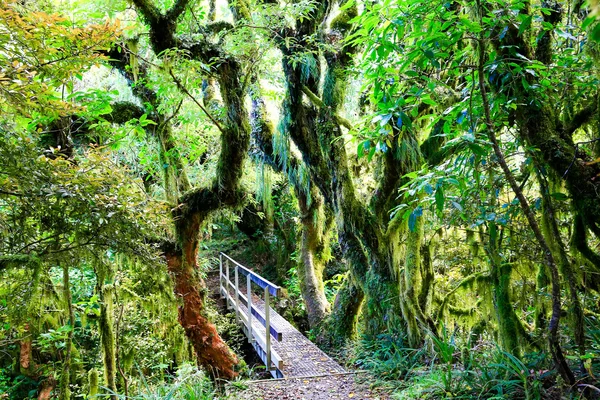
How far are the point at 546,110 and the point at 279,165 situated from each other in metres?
5.77

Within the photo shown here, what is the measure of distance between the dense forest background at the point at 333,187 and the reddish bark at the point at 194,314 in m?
0.03

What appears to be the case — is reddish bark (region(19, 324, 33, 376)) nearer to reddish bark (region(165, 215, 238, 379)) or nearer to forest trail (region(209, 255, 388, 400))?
reddish bark (region(165, 215, 238, 379))

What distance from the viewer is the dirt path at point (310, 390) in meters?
4.21

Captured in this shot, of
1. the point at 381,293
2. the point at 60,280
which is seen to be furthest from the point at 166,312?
the point at 381,293

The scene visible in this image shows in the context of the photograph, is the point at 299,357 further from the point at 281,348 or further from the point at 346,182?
the point at 346,182

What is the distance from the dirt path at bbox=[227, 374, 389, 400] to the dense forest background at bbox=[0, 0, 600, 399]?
0.28 metres

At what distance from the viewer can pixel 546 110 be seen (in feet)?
8.70

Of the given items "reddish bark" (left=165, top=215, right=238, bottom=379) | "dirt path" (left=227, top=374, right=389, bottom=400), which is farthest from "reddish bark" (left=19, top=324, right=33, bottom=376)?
"dirt path" (left=227, top=374, right=389, bottom=400)

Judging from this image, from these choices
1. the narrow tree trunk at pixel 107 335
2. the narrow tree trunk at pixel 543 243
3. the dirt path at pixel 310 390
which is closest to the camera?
the narrow tree trunk at pixel 543 243

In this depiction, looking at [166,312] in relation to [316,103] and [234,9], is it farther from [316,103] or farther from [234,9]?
[234,9]

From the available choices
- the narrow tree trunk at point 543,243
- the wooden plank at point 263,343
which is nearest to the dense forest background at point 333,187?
the narrow tree trunk at point 543,243

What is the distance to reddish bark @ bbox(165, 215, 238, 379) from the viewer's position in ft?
21.1

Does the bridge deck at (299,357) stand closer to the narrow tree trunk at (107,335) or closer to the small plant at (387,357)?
the small plant at (387,357)

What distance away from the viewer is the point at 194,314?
6555 mm
